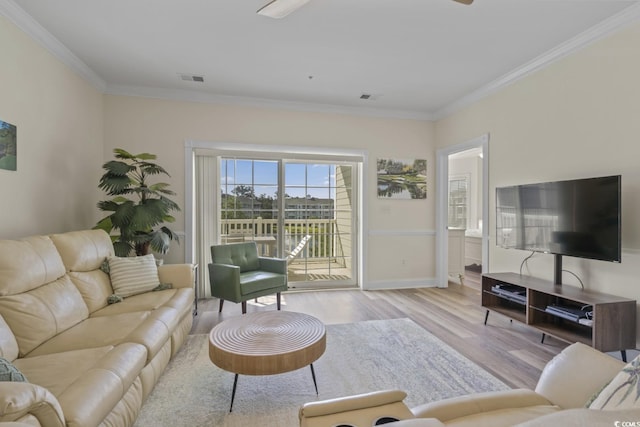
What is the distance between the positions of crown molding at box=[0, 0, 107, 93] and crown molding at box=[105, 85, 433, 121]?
1.29 feet

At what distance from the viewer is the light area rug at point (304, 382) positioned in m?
1.86

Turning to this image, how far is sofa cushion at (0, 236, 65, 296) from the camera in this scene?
178 centimetres

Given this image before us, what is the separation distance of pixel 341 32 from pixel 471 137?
2.48 meters

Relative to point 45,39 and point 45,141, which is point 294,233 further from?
point 45,39

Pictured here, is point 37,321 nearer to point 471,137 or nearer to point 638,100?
point 638,100

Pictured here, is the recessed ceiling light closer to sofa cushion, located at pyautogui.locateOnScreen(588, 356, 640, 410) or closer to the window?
sofa cushion, located at pyautogui.locateOnScreen(588, 356, 640, 410)

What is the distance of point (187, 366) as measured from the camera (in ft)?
7.97

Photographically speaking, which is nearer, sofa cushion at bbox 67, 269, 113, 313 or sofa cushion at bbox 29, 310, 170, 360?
sofa cushion at bbox 29, 310, 170, 360

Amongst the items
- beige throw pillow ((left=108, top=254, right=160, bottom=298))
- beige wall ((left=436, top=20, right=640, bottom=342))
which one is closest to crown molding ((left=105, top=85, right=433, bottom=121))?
beige wall ((left=436, top=20, right=640, bottom=342))

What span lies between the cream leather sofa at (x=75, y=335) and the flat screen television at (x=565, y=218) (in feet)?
11.1

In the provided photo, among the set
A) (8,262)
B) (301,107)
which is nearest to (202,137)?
(301,107)

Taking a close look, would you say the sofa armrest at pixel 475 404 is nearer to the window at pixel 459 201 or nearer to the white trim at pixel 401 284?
the white trim at pixel 401 284

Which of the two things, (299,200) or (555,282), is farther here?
(299,200)

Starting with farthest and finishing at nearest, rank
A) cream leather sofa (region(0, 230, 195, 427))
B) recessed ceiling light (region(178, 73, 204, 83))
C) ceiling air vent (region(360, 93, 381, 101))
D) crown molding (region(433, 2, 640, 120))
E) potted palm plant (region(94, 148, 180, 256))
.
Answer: ceiling air vent (region(360, 93, 381, 101)) → recessed ceiling light (region(178, 73, 204, 83)) → potted palm plant (region(94, 148, 180, 256)) → crown molding (region(433, 2, 640, 120)) → cream leather sofa (region(0, 230, 195, 427))
